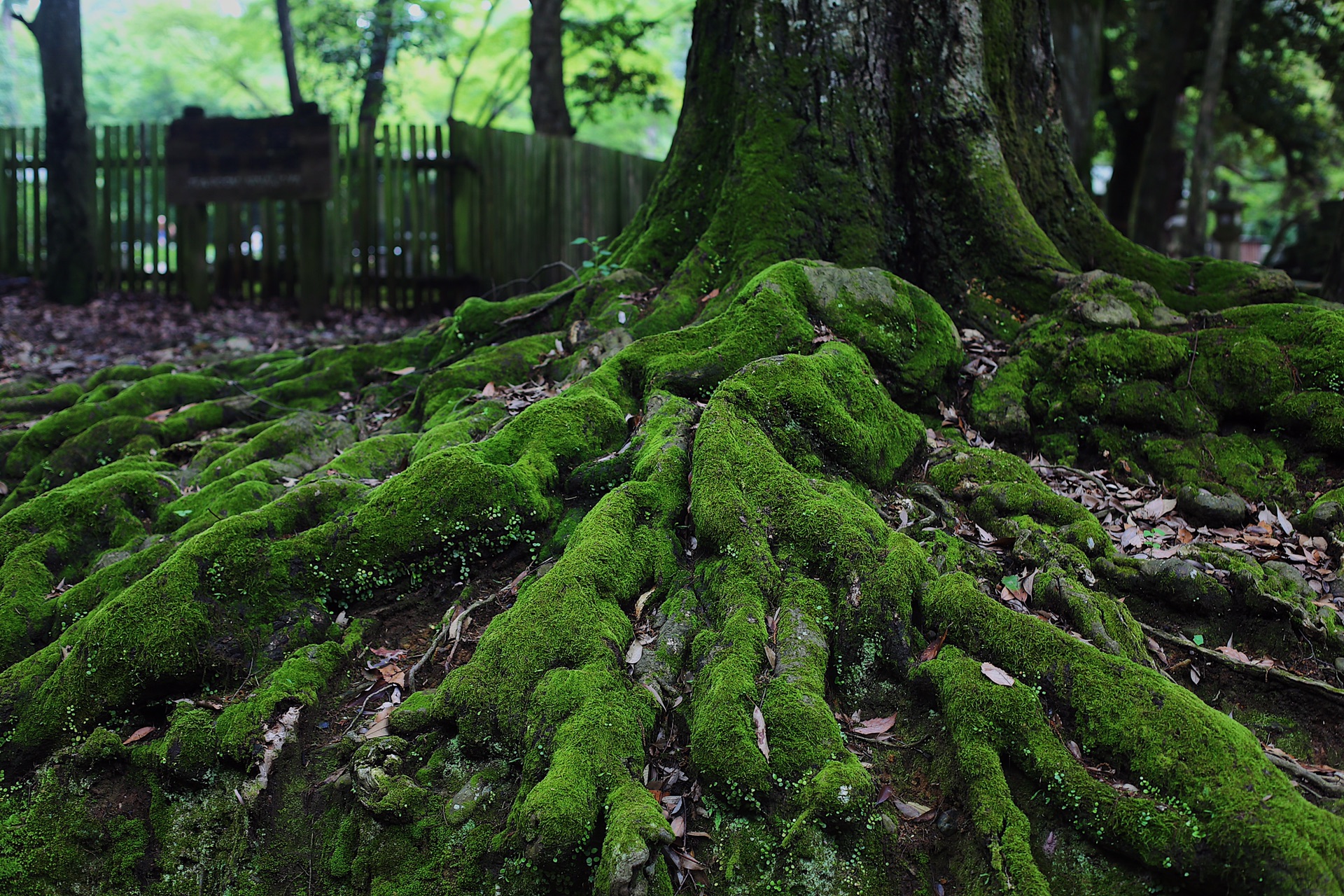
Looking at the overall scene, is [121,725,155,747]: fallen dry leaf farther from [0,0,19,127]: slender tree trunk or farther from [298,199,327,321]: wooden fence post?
[0,0,19,127]: slender tree trunk

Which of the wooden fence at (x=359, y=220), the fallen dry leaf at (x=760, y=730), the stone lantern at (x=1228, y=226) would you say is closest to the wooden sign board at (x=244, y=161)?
the wooden fence at (x=359, y=220)

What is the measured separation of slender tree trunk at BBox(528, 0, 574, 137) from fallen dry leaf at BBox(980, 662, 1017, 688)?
1241cm

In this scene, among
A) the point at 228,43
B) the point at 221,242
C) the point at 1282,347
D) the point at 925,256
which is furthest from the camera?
the point at 228,43

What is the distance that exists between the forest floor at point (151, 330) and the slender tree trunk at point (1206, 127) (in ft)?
38.7

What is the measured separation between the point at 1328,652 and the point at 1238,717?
0.52m

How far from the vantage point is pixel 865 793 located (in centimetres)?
262

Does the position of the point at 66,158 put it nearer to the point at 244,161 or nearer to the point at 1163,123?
the point at 244,161

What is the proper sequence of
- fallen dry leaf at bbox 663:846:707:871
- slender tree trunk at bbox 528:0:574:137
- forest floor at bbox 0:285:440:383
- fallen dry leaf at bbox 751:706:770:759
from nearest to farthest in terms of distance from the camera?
fallen dry leaf at bbox 663:846:707:871
fallen dry leaf at bbox 751:706:770:759
forest floor at bbox 0:285:440:383
slender tree trunk at bbox 528:0:574:137

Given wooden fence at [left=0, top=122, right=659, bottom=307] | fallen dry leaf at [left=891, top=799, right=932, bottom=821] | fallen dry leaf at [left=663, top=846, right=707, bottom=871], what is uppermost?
wooden fence at [left=0, top=122, right=659, bottom=307]

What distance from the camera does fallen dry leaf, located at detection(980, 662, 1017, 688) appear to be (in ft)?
9.68

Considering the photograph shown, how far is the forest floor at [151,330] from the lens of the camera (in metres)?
8.18

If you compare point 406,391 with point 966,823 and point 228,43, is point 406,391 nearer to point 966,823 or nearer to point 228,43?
point 966,823

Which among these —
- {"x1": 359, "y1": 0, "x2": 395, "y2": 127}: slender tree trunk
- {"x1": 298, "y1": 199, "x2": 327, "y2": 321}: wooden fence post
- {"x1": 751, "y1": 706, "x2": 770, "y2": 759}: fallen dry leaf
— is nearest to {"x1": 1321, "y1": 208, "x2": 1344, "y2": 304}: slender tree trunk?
{"x1": 751, "y1": 706, "x2": 770, "y2": 759}: fallen dry leaf

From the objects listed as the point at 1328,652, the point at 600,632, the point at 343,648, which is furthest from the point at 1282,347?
the point at 343,648
